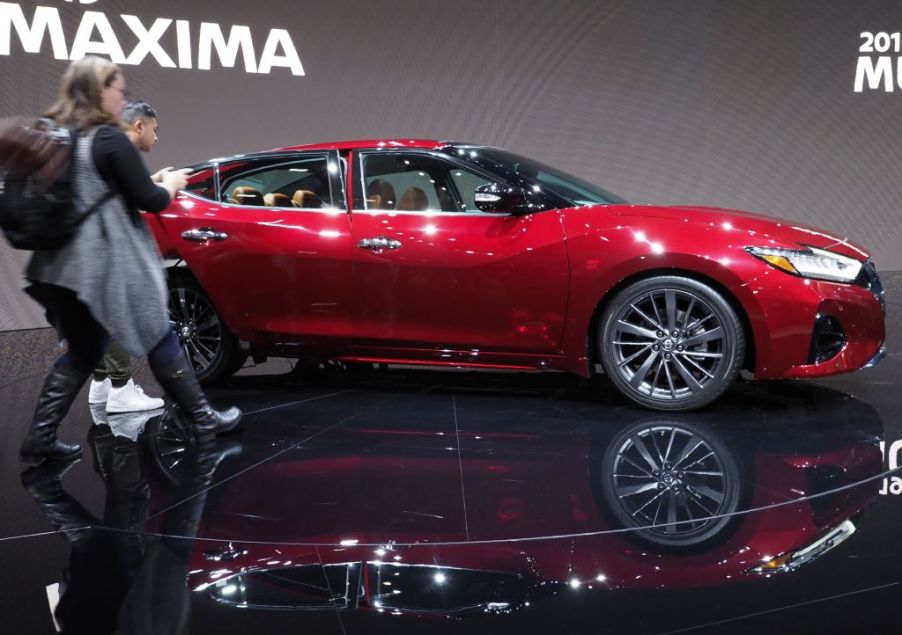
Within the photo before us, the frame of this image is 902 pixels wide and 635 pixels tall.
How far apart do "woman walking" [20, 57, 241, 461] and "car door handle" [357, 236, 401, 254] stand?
1.07m

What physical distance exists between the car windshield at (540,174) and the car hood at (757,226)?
0.81 feet

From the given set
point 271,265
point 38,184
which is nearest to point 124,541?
point 38,184

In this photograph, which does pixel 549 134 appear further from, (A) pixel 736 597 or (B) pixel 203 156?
(A) pixel 736 597

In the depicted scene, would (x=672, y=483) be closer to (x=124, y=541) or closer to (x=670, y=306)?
(x=670, y=306)

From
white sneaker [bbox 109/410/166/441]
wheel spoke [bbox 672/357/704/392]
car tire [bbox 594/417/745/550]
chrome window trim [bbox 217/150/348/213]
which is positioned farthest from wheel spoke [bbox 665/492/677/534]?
white sneaker [bbox 109/410/166/441]

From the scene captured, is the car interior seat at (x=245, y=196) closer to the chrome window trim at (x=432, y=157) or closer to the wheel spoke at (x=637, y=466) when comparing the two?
the chrome window trim at (x=432, y=157)

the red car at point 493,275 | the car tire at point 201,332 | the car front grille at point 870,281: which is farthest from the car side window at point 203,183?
the car front grille at point 870,281

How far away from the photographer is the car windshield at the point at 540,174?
4.52m

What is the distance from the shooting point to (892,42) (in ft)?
29.6

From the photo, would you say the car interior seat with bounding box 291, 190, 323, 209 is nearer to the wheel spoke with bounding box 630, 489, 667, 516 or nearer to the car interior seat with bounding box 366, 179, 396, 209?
the car interior seat with bounding box 366, 179, 396, 209

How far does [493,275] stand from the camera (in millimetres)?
4293

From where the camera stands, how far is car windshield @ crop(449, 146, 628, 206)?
14.8 feet

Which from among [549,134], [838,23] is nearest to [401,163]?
[549,134]

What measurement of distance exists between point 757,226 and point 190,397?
256 centimetres
